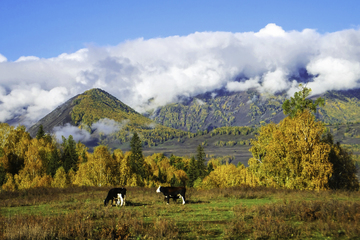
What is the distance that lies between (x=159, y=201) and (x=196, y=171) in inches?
4065

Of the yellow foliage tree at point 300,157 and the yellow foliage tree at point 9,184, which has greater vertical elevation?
the yellow foliage tree at point 300,157

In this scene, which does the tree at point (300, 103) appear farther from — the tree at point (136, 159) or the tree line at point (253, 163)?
the tree at point (136, 159)

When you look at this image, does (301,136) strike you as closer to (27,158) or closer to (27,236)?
(27,236)

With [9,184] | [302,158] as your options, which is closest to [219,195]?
[302,158]

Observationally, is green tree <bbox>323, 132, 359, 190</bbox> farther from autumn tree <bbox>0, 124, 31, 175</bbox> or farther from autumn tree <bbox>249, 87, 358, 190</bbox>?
autumn tree <bbox>0, 124, 31, 175</bbox>

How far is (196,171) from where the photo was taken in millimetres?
132375

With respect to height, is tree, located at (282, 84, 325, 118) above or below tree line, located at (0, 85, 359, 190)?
above

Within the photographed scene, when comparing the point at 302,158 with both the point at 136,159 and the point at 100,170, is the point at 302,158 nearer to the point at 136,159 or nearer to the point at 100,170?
the point at 100,170

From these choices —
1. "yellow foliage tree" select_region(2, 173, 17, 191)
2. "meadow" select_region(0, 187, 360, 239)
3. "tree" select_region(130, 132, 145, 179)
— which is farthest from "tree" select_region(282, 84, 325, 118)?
"tree" select_region(130, 132, 145, 179)

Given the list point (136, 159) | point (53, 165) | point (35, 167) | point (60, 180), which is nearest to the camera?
point (60, 180)

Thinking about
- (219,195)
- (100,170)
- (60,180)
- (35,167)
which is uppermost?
(35,167)

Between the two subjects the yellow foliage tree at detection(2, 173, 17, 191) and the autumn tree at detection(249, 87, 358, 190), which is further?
the yellow foliage tree at detection(2, 173, 17, 191)

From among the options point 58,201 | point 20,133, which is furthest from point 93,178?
point 58,201

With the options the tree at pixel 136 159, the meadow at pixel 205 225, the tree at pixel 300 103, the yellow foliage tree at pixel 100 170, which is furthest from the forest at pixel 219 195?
the tree at pixel 136 159
